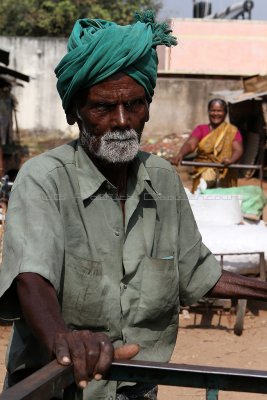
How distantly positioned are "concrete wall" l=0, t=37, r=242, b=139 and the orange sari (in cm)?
1046

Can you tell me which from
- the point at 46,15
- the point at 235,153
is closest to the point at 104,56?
the point at 235,153

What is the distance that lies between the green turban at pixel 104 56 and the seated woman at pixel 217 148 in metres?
6.29

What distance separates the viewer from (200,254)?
7.93 feet

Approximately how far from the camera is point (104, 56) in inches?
81.6

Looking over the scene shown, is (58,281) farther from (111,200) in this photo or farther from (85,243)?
(111,200)

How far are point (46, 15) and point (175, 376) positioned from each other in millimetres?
26833

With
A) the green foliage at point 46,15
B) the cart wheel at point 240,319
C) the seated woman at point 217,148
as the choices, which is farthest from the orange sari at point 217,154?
the green foliage at point 46,15

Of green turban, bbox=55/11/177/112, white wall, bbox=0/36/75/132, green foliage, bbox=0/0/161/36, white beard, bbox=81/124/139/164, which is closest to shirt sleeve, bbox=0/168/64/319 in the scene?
white beard, bbox=81/124/139/164

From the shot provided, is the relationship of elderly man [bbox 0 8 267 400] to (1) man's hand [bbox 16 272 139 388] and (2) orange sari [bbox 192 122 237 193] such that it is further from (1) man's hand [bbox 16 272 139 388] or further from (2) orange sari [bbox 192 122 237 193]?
(2) orange sari [bbox 192 122 237 193]

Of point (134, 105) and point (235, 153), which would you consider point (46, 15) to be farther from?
point (134, 105)

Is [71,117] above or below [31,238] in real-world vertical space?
above

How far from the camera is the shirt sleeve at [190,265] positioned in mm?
2373

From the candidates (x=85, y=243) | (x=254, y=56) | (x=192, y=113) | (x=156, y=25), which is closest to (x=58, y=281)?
(x=85, y=243)

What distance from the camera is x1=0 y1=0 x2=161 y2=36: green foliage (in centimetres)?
2719
